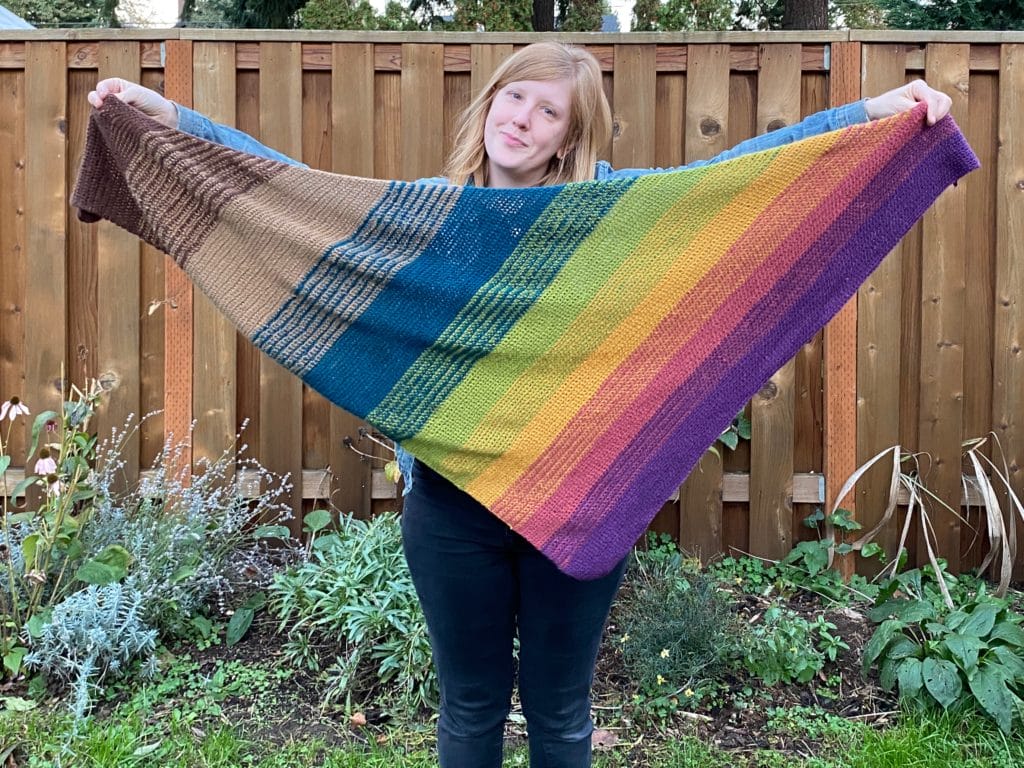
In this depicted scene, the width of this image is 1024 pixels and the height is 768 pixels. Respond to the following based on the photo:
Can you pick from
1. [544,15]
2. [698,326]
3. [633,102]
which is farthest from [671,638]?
[544,15]

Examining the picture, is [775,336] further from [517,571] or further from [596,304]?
[517,571]

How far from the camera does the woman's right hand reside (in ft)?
5.21

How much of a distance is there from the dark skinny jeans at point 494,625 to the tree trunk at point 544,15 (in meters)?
8.84

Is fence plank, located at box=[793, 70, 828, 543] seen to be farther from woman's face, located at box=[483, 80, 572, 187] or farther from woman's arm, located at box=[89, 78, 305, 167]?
woman's arm, located at box=[89, 78, 305, 167]

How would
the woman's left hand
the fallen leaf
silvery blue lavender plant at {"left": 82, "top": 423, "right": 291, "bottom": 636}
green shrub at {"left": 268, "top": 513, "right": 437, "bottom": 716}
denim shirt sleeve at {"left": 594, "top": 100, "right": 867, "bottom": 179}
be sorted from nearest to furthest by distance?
the woman's left hand
denim shirt sleeve at {"left": 594, "top": 100, "right": 867, "bottom": 179}
the fallen leaf
green shrub at {"left": 268, "top": 513, "right": 437, "bottom": 716}
silvery blue lavender plant at {"left": 82, "top": 423, "right": 291, "bottom": 636}

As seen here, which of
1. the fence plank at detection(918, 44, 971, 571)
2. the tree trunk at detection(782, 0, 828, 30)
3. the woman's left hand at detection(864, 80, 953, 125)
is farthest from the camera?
the tree trunk at detection(782, 0, 828, 30)

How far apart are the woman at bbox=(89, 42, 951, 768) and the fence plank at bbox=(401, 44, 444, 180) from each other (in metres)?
1.47

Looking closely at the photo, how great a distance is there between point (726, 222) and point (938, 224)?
1969mm

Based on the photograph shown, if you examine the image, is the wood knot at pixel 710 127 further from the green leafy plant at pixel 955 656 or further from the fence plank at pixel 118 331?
the fence plank at pixel 118 331

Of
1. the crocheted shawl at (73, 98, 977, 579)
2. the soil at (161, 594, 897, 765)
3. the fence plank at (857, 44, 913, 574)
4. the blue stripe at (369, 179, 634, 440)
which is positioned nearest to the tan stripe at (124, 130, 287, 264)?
the crocheted shawl at (73, 98, 977, 579)

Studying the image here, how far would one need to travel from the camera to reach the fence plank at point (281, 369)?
3.05 m

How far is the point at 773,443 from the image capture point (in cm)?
312

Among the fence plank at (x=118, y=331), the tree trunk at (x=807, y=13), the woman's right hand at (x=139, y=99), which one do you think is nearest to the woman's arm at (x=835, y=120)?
the woman's right hand at (x=139, y=99)

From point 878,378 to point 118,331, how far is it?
290 centimetres
